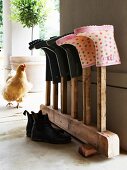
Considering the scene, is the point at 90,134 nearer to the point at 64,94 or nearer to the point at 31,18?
the point at 64,94

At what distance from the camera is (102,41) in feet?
3.55

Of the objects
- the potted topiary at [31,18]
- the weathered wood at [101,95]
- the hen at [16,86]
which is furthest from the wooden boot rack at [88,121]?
the potted topiary at [31,18]

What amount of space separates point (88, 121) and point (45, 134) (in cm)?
25

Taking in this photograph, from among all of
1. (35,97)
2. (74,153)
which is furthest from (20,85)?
(74,153)

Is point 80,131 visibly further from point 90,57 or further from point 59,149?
point 90,57

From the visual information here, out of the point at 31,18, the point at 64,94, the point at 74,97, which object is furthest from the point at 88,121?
the point at 31,18

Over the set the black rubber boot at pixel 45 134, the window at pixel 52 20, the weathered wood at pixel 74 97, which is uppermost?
the window at pixel 52 20

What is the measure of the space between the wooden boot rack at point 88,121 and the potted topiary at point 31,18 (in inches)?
56.1

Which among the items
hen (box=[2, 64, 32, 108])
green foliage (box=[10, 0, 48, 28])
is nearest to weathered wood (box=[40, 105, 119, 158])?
hen (box=[2, 64, 32, 108])

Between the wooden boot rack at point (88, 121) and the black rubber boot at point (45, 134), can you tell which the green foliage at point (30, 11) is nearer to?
the wooden boot rack at point (88, 121)

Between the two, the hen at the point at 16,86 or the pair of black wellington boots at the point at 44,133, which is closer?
the pair of black wellington boots at the point at 44,133

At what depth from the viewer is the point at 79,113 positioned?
1.52m

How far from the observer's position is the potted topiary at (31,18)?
2891mm

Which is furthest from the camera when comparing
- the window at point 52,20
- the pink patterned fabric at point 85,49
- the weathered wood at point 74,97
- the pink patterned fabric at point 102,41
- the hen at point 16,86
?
the window at point 52,20
